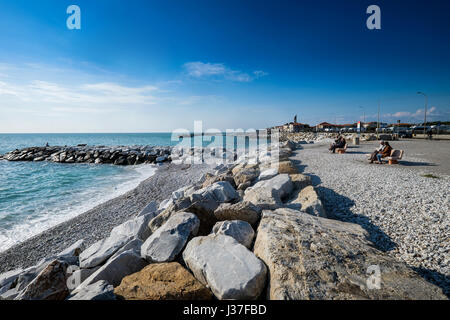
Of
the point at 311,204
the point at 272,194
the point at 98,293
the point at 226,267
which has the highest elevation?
the point at 272,194

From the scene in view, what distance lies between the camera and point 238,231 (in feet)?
10.3

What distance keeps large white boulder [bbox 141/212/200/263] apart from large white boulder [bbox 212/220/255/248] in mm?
459

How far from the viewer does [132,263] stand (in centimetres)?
299

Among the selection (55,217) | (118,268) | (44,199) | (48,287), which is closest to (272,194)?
(118,268)

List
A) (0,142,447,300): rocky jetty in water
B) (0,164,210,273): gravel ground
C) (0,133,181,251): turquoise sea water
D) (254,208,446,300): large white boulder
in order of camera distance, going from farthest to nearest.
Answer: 1. (0,133,181,251): turquoise sea water
2. (0,164,210,273): gravel ground
3. (0,142,447,300): rocky jetty in water
4. (254,208,446,300): large white boulder

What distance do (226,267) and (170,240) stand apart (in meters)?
1.17

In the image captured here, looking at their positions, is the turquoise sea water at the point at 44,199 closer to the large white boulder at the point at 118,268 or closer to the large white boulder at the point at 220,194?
the large white boulder at the point at 118,268

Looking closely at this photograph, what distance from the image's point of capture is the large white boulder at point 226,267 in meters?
2.08

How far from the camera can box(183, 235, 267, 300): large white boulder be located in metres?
2.08

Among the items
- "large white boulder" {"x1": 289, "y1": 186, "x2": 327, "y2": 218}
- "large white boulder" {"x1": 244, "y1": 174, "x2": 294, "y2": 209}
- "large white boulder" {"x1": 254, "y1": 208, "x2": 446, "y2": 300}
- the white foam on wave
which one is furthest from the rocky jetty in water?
the white foam on wave

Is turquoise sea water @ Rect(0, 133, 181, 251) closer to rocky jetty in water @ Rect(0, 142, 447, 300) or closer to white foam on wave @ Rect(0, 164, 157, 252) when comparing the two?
white foam on wave @ Rect(0, 164, 157, 252)

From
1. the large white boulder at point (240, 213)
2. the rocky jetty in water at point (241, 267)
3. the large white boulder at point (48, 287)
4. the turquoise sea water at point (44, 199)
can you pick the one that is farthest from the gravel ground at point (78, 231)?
the large white boulder at point (240, 213)

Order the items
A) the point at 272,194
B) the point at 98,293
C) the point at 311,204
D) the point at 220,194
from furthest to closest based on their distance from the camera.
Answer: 1. the point at 220,194
2. the point at 272,194
3. the point at 311,204
4. the point at 98,293

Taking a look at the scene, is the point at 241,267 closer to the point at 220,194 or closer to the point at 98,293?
the point at 98,293
